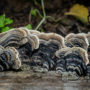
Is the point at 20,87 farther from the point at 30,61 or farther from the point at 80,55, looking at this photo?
the point at 80,55

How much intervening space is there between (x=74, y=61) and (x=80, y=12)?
9.42 feet

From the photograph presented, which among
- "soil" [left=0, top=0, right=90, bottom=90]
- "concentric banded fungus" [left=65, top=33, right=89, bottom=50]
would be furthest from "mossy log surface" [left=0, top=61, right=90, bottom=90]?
"concentric banded fungus" [left=65, top=33, right=89, bottom=50]

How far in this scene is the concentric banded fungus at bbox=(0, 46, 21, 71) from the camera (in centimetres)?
286

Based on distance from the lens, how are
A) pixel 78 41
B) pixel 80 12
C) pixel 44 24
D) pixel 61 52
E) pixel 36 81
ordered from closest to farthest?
pixel 36 81
pixel 61 52
pixel 78 41
pixel 80 12
pixel 44 24

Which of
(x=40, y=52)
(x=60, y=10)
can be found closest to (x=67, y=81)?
(x=40, y=52)

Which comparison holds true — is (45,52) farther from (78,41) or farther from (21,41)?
(78,41)

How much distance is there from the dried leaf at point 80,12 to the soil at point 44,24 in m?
0.22

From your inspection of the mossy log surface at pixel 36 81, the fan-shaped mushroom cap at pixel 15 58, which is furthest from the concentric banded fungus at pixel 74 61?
the fan-shaped mushroom cap at pixel 15 58

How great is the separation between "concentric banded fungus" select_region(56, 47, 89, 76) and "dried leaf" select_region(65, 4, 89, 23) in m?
2.62

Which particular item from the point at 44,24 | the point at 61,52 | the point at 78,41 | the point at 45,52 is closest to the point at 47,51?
the point at 45,52

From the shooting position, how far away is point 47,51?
3074 mm

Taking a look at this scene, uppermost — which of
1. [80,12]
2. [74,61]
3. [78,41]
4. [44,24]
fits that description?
[80,12]

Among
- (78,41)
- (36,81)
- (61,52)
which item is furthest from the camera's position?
(78,41)

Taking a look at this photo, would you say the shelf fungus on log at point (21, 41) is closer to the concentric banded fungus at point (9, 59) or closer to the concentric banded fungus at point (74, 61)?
the concentric banded fungus at point (9, 59)
